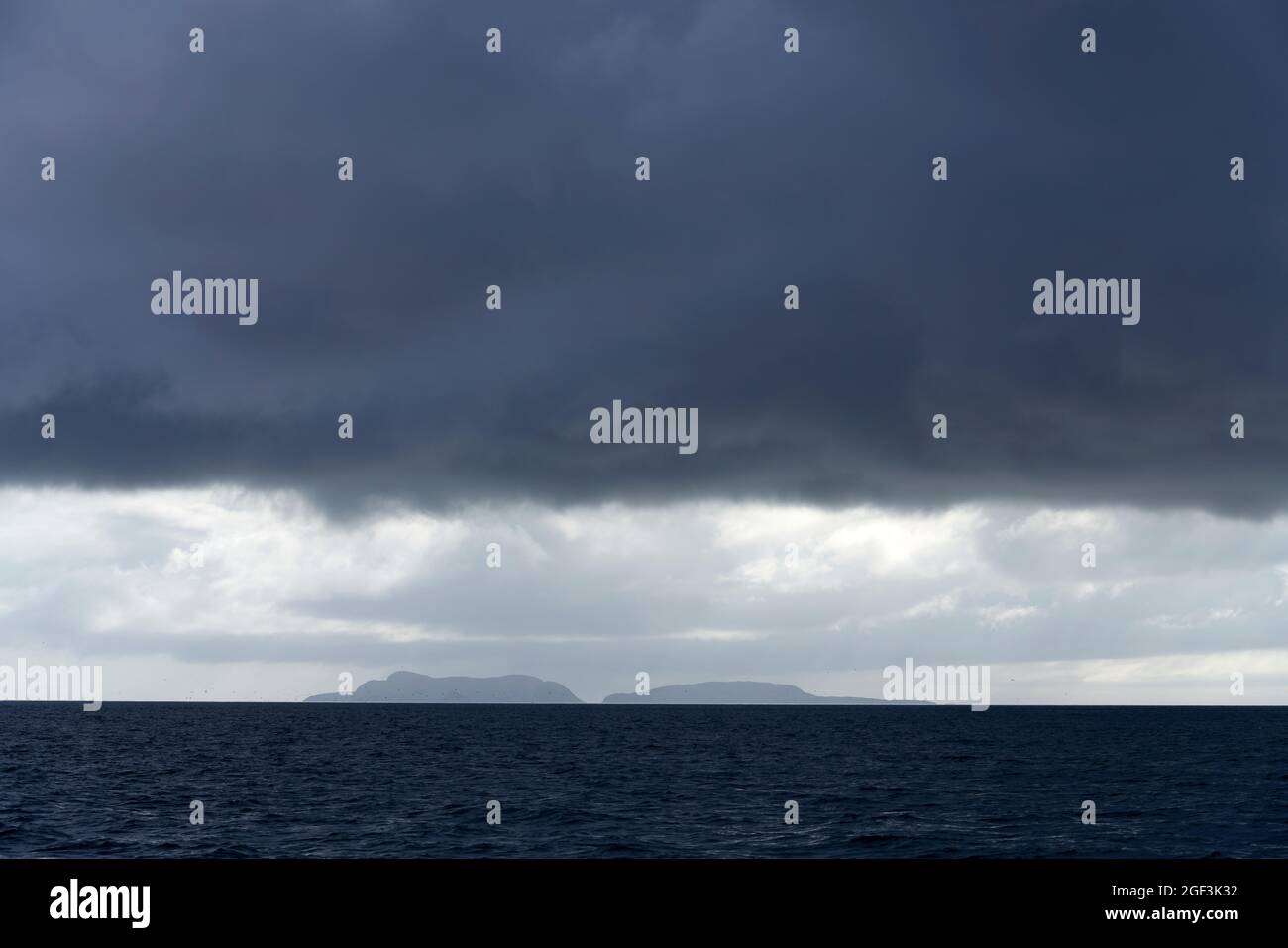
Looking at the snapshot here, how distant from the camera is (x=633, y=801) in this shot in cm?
5941

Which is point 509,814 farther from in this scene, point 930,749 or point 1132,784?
point 930,749

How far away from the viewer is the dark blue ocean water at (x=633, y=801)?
43219 millimetres

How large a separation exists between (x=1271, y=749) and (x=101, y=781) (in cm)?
12050

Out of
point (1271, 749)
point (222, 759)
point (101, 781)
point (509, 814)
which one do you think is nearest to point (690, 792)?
point (509, 814)

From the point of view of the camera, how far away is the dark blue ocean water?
4322 cm
